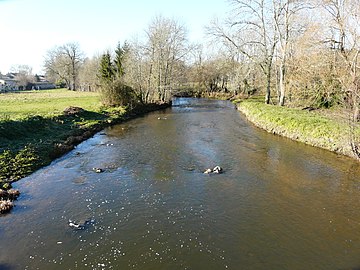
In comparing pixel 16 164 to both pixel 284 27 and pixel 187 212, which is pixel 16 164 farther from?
pixel 284 27

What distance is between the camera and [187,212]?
34.9 ft

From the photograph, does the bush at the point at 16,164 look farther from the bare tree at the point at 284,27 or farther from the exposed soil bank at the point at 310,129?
the bare tree at the point at 284,27

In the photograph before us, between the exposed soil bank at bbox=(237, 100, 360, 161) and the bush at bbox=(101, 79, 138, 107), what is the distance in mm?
17160

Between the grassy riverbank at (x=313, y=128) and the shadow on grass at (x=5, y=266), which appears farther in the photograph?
the grassy riverbank at (x=313, y=128)

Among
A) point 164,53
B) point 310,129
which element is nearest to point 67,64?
point 164,53

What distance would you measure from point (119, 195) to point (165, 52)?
1366 inches

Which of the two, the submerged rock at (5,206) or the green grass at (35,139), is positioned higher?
the green grass at (35,139)

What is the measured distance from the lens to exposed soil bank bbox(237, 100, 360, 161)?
18.2 meters

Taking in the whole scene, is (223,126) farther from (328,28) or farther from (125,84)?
(125,84)

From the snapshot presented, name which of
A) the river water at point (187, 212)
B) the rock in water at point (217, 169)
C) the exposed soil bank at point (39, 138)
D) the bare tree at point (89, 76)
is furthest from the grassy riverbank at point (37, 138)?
the bare tree at point (89, 76)

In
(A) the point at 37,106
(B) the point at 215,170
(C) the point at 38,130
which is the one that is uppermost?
(A) the point at 37,106

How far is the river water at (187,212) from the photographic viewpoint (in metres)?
8.05

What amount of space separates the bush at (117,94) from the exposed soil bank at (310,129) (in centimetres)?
1716

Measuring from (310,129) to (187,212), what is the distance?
14612mm
